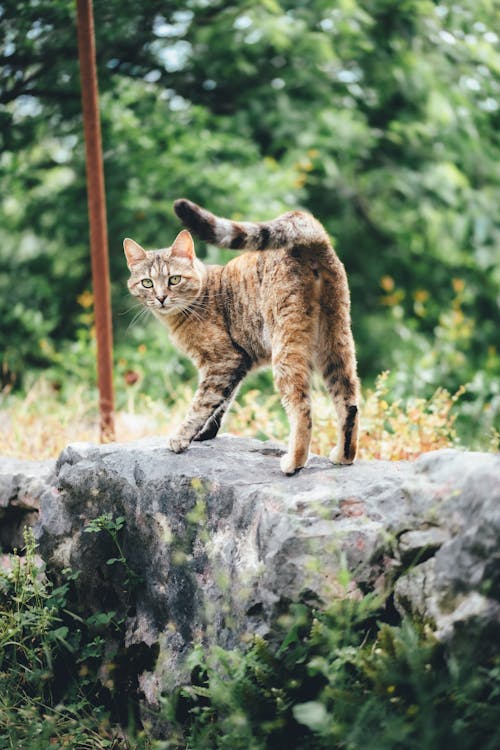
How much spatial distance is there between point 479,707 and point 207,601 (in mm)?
1152

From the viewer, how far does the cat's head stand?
3.90 meters

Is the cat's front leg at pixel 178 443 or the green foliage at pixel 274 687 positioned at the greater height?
the cat's front leg at pixel 178 443

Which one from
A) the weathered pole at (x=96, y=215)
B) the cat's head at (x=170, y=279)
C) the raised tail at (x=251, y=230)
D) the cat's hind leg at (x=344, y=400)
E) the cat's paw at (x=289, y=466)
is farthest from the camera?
the weathered pole at (x=96, y=215)

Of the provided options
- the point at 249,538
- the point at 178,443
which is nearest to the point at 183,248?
the point at 178,443

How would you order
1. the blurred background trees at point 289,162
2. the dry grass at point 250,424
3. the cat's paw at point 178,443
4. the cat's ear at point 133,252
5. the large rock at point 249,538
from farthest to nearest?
the blurred background trees at point 289,162 → the dry grass at point 250,424 → the cat's ear at point 133,252 → the cat's paw at point 178,443 → the large rock at point 249,538

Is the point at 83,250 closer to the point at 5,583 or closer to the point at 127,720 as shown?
the point at 5,583

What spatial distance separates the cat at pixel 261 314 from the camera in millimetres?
Result: 3248

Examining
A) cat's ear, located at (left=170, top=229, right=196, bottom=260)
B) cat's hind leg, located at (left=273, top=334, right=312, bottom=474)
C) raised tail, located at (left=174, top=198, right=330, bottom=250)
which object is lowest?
cat's hind leg, located at (left=273, top=334, right=312, bottom=474)

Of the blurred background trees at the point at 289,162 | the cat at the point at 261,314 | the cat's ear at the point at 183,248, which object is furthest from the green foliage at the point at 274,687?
the blurred background trees at the point at 289,162

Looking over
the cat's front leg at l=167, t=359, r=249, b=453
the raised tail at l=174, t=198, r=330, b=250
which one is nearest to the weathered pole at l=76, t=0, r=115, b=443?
the cat's front leg at l=167, t=359, r=249, b=453

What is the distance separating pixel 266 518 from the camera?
2822 millimetres

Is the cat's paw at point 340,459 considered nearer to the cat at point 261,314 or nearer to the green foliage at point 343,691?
the cat at point 261,314

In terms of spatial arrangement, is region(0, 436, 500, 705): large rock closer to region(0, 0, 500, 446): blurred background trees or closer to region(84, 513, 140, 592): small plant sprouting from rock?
region(84, 513, 140, 592): small plant sprouting from rock

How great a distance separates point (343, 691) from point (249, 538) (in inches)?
30.2
